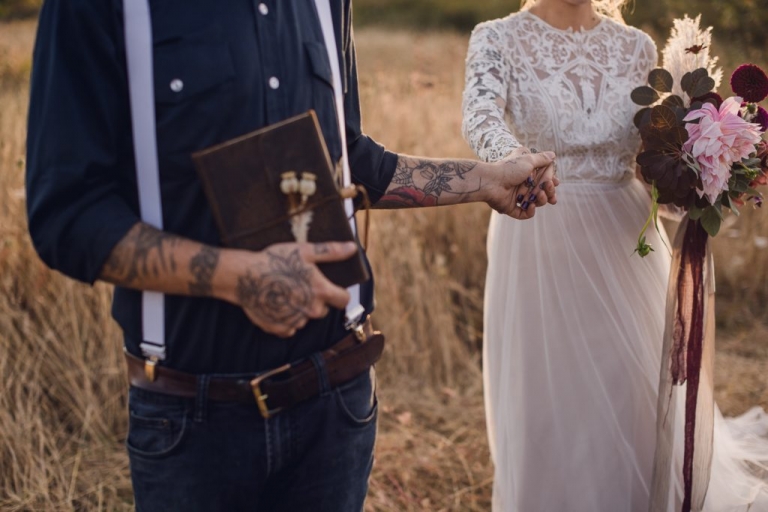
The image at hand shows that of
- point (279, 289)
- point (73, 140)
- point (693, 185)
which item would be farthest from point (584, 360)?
point (73, 140)

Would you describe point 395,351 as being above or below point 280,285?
below

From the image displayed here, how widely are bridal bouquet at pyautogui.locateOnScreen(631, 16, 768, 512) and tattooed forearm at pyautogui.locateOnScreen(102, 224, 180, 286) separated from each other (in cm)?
139

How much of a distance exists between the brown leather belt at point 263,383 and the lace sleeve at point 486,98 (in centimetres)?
82

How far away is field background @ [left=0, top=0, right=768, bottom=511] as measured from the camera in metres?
2.96

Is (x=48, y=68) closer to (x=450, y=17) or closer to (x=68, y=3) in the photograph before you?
(x=68, y=3)

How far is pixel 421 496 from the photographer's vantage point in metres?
3.05

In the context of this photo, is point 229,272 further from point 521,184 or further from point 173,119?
point 521,184

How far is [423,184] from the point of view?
1.54 meters

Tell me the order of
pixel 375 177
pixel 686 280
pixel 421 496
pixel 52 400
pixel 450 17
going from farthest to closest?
pixel 450 17 → pixel 52 400 → pixel 421 496 → pixel 686 280 → pixel 375 177

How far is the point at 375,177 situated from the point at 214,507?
69cm

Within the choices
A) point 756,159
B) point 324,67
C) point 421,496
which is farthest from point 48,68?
point 421,496

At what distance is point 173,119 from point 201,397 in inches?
17.5

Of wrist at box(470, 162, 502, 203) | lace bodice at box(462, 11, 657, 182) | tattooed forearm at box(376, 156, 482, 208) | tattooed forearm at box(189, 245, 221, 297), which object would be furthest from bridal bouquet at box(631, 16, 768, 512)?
tattooed forearm at box(189, 245, 221, 297)

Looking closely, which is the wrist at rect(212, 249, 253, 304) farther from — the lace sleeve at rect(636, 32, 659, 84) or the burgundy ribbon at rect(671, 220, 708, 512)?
the lace sleeve at rect(636, 32, 659, 84)
